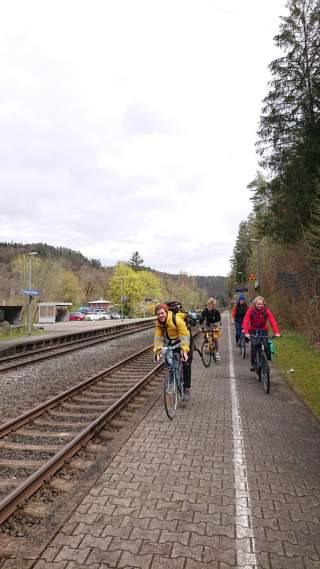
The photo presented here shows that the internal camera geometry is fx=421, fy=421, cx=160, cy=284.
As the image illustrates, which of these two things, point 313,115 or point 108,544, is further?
point 313,115

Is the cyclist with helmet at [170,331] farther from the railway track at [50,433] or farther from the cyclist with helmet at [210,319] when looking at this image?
the cyclist with helmet at [210,319]

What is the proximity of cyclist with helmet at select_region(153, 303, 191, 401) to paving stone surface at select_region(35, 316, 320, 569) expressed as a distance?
1.19 meters

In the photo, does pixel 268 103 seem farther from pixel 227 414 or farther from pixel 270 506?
pixel 270 506

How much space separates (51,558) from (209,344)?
10563mm

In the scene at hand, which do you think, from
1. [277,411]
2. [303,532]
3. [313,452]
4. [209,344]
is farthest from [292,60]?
[303,532]

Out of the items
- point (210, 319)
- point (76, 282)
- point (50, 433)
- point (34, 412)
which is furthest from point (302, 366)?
point (76, 282)

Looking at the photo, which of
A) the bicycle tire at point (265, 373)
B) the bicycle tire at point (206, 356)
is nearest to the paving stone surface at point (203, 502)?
the bicycle tire at point (265, 373)

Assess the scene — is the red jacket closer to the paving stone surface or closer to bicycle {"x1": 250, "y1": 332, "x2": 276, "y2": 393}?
A: bicycle {"x1": 250, "y1": 332, "x2": 276, "y2": 393}

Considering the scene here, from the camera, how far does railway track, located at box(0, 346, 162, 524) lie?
4406 millimetres

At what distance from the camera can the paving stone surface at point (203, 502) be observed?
10.2 feet

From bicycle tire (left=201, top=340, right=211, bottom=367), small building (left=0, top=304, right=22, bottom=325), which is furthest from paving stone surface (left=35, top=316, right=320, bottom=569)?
small building (left=0, top=304, right=22, bottom=325)

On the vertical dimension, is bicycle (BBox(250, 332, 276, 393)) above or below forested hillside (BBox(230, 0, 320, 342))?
below

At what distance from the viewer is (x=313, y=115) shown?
22.2m

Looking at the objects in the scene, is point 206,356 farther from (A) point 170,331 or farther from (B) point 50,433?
(B) point 50,433
